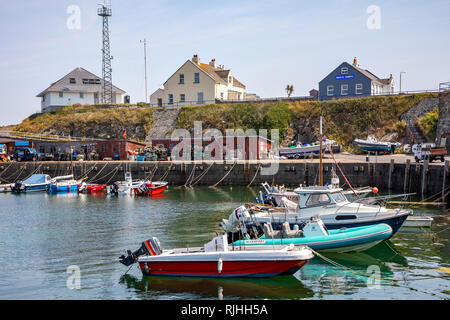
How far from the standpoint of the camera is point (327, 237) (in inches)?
747

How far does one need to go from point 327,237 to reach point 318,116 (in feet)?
139

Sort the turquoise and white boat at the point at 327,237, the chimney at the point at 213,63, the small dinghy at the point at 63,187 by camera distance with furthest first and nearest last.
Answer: the chimney at the point at 213,63, the small dinghy at the point at 63,187, the turquoise and white boat at the point at 327,237

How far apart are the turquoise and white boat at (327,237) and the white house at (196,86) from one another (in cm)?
4968

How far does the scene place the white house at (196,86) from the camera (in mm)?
67625

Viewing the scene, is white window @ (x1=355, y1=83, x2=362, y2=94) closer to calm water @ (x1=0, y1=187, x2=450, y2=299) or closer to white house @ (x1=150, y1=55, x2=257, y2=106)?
white house @ (x1=150, y1=55, x2=257, y2=106)

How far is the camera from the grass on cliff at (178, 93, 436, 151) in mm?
56062

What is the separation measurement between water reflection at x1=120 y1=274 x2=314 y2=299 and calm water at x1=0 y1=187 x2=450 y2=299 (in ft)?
0.11

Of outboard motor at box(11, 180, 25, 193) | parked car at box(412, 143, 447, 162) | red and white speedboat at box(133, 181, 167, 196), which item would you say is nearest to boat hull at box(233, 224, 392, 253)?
parked car at box(412, 143, 447, 162)

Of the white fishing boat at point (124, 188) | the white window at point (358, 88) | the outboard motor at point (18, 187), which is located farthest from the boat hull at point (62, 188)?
the white window at point (358, 88)

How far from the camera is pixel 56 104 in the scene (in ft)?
253

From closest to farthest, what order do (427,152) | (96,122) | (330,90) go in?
(427,152) < (330,90) < (96,122)

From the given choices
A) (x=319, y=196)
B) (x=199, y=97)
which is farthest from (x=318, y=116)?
(x=319, y=196)

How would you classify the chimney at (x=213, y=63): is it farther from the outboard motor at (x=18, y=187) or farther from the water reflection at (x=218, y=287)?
the water reflection at (x=218, y=287)

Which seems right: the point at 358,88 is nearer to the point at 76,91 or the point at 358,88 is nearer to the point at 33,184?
the point at 33,184
